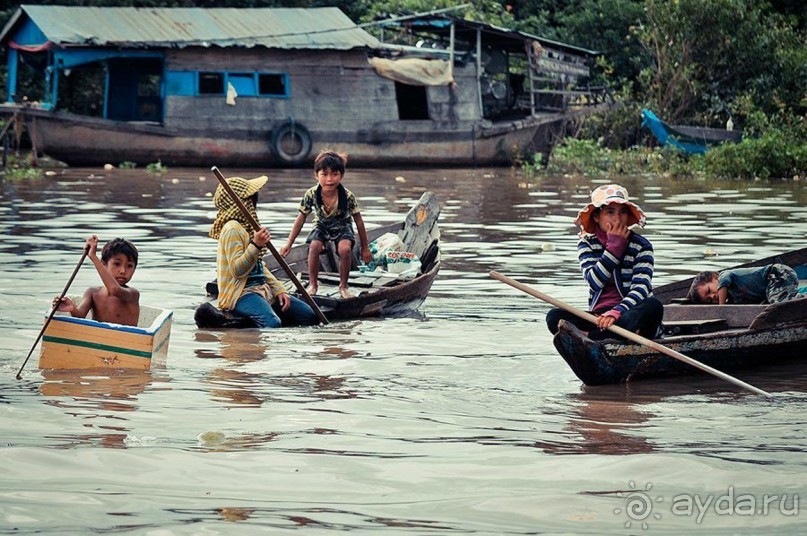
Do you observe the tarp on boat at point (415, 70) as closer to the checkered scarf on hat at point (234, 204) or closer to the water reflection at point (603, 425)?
the checkered scarf on hat at point (234, 204)

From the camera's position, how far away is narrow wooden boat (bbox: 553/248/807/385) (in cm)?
646

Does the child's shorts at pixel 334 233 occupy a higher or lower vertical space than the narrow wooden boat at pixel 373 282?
higher

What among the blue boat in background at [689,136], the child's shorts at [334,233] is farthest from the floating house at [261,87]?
the child's shorts at [334,233]

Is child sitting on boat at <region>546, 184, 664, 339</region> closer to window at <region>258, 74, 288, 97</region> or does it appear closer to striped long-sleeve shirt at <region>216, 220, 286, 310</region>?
striped long-sleeve shirt at <region>216, 220, 286, 310</region>

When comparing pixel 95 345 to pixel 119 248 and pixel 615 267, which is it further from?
pixel 615 267

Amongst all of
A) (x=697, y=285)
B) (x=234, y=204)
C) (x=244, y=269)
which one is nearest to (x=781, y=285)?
(x=697, y=285)

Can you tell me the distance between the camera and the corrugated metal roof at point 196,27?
919 inches

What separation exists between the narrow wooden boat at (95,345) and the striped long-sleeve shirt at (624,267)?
2209 mm

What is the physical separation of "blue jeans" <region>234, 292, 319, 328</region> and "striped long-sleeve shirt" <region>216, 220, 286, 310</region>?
0.06m

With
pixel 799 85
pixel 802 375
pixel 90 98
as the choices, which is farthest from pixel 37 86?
pixel 802 375

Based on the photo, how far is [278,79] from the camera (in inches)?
1003

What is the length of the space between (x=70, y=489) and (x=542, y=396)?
2609 mm

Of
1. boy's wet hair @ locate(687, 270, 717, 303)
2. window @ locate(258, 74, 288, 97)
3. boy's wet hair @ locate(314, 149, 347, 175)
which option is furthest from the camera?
window @ locate(258, 74, 288, 97)

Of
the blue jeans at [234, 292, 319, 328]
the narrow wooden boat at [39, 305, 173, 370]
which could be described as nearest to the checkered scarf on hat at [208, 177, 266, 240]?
the blue jeans at [234, 292, 319, 328]
